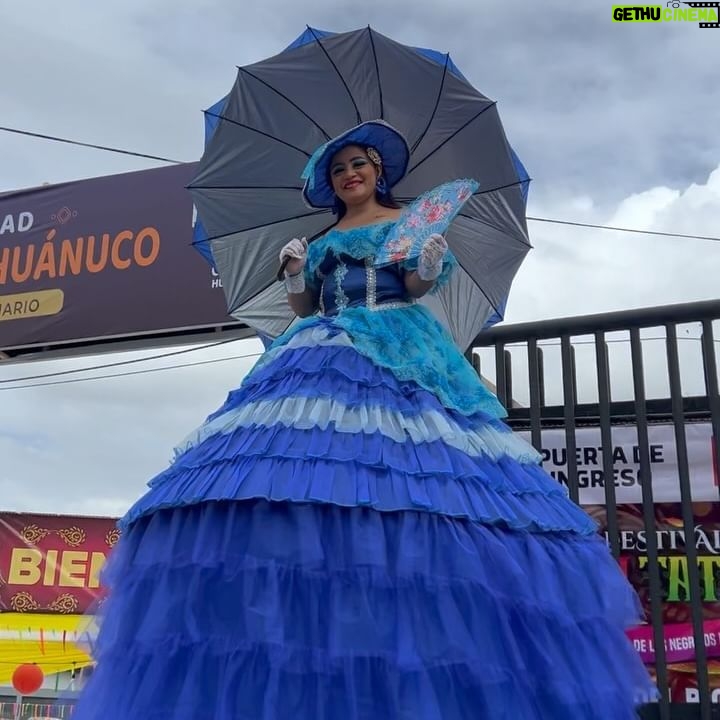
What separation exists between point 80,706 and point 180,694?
12.8 inches

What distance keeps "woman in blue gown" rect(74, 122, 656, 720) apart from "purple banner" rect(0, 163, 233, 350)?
4.29 m

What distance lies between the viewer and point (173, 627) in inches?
69.1

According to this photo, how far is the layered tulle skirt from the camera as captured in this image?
1.64m

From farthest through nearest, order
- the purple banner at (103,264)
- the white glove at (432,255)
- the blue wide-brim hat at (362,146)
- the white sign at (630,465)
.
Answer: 1. the purple banner at (103,264)
2. the white sign at (630,465)
3. the blue wide-brim hat at (362,146)
4. the white glove at (432,255)

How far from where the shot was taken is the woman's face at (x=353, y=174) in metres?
2.80

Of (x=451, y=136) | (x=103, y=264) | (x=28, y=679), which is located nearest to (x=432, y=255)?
(x=451, y=136)

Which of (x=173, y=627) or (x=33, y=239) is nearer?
(x=173, y=627)

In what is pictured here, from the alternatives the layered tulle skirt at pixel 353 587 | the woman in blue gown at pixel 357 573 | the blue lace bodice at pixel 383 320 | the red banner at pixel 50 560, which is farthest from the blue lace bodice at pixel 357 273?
the red banner at pixel 50 560

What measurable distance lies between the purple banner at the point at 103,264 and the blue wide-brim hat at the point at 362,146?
347cm

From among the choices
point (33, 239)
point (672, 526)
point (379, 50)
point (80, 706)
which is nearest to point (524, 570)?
point (80, 706)

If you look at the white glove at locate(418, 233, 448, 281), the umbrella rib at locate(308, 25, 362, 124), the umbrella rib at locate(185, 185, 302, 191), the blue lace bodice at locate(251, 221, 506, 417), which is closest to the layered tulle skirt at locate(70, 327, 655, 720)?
the blue lace bodice at locate(251, 221, 506, 417)

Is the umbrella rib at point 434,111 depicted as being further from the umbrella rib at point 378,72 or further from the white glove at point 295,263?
the white glove at point 295,263

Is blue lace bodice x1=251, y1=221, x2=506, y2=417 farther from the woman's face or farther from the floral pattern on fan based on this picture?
the woman's face

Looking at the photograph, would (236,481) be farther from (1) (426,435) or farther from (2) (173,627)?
(1) (426,435)
